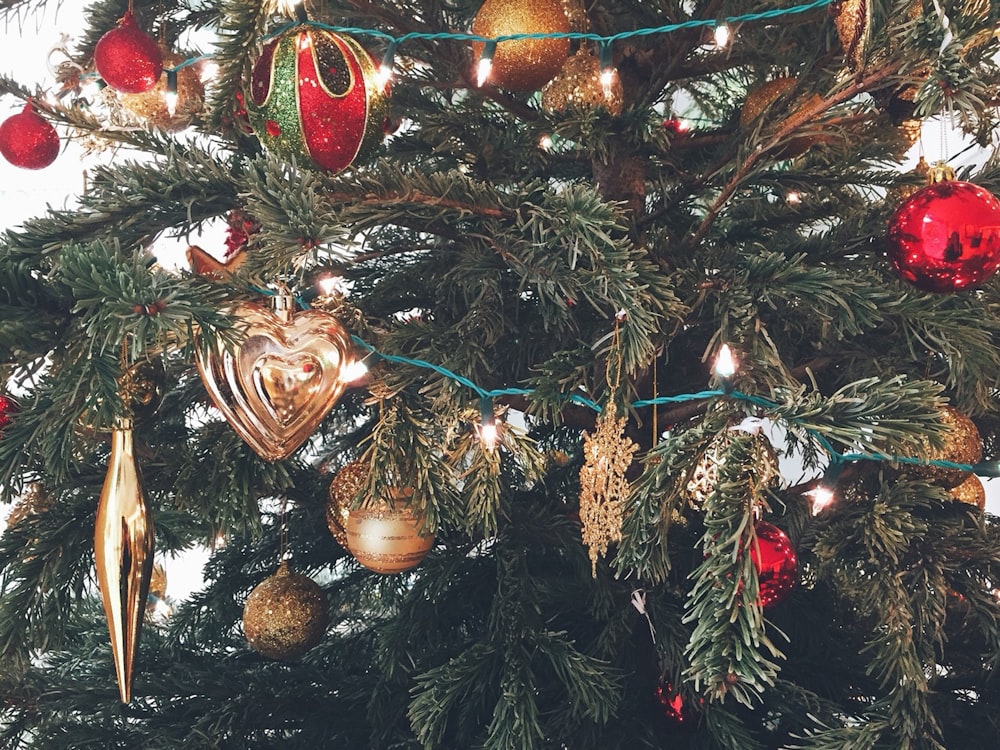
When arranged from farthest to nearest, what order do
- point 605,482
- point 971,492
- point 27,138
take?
point 27,138, point 971,492, point 605,482

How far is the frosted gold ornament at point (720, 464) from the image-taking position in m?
0.55

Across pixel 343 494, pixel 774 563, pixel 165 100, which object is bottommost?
pixel 774 563

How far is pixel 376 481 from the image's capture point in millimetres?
667

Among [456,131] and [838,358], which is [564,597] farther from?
[456,131]

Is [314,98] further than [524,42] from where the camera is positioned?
No

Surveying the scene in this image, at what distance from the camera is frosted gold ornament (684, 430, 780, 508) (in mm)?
548

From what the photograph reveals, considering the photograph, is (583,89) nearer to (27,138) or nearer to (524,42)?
(524,42)

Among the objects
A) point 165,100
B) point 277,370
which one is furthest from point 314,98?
point 165,100

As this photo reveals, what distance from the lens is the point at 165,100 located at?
0.94m

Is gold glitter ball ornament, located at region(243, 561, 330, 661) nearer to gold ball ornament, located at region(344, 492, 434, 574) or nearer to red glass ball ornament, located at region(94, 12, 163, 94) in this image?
gold ball ornament, located at region(344, 492, 434, 574)

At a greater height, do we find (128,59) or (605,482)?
(128,59)

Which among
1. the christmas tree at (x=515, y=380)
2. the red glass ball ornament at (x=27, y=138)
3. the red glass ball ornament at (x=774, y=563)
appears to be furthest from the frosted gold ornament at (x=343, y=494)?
the red glass ball ornament at (x=27, y=138)

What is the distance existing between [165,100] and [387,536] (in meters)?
0.49

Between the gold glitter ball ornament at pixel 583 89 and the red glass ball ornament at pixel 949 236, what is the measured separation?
0.75ft
